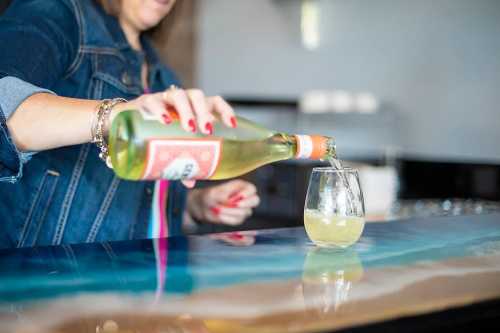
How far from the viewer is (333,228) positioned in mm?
1037

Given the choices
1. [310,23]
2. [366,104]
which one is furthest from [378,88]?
[310,23]

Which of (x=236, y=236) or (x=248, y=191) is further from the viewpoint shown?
(x=248, y=191)

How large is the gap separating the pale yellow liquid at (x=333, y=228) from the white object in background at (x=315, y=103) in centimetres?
289

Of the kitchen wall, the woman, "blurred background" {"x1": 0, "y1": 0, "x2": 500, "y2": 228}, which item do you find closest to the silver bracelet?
the woman

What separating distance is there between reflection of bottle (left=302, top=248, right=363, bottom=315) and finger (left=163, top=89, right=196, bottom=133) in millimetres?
226

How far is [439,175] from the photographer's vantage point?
3.41 m

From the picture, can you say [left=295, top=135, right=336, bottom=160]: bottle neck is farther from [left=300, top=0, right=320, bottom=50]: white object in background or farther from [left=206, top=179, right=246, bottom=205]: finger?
[left=300, top=0, right=320, bottom=50]: white object in background

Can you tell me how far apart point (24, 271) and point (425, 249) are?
1.83 ft

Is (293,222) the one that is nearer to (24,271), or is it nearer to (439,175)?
(439,175)

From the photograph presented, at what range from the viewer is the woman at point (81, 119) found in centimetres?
101

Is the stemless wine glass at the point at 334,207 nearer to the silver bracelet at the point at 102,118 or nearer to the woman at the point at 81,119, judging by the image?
the woman at the point at 81,119

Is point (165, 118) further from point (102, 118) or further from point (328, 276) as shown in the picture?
point (328, 276)

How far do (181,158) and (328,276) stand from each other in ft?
0.74

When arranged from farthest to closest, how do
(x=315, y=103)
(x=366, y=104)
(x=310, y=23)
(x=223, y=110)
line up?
(x=310, y=23) < (x=315, y=103) < (x=366, y=104) < (x=223, y=110)
